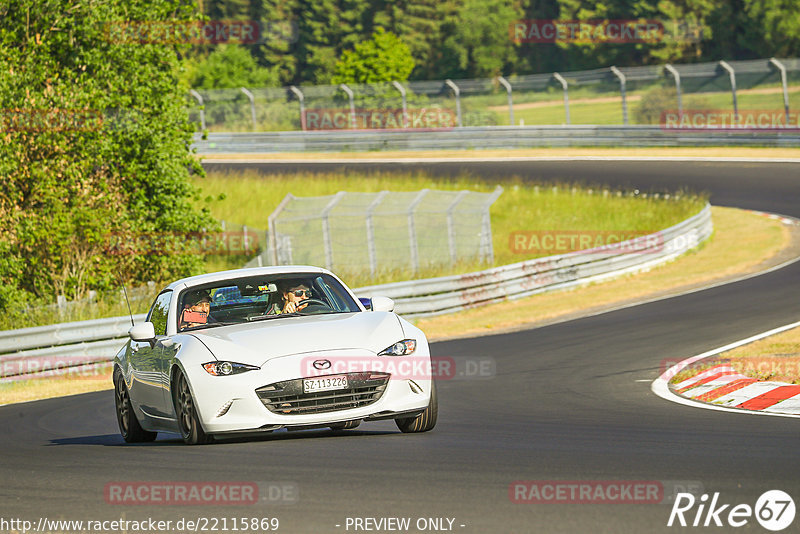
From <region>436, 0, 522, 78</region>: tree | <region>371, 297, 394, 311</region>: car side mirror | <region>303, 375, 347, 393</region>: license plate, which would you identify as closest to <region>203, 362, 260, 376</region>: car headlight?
<region>303, 375, 347, 393</region>: license plate

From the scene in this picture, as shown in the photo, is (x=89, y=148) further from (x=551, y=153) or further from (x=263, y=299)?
(x=551, y=153)

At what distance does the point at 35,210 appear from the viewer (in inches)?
935

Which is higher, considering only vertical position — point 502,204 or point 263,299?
point 263,299

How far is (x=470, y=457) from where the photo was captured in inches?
314

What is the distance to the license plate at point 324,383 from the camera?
341 inches

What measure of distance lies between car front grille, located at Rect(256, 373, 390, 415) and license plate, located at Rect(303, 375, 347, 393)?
29 millimetres

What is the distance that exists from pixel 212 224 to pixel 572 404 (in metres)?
16.0

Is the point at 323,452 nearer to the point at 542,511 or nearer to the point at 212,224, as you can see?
the point at 542,511

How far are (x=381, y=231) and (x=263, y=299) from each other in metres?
17.3

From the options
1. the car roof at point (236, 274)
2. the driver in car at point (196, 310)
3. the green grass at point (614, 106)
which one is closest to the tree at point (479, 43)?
the green grass at point (614, 106)

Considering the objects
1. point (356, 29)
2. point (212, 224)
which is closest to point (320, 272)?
point (212, 224)

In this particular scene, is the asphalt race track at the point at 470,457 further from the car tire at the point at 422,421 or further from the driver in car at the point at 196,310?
the driver in car at the point at 196,310

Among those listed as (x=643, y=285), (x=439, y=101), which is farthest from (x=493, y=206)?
(x=439, y=101)

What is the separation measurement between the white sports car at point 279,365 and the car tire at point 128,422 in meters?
0.49
